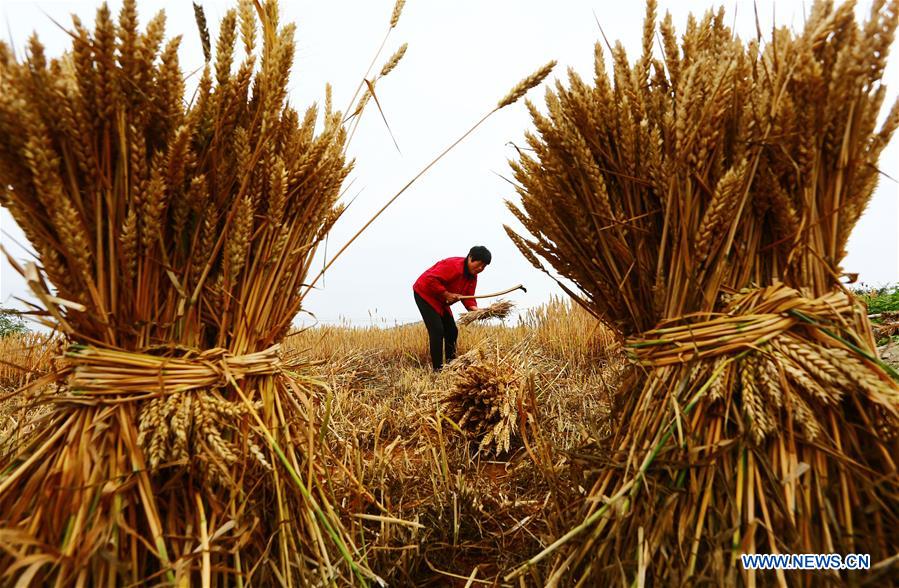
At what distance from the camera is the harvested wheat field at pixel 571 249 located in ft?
2.85

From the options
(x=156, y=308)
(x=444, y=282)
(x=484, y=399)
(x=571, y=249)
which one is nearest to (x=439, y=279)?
(x=444, y=282)

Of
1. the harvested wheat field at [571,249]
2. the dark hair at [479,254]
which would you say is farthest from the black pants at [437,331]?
the harvested wheat field at [571,249]

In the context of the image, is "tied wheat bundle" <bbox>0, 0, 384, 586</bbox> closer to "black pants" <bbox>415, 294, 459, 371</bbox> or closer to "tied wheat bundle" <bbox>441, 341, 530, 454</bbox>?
"tied wheat bundle" <bbox>441, 341, 530, 454</bbox>

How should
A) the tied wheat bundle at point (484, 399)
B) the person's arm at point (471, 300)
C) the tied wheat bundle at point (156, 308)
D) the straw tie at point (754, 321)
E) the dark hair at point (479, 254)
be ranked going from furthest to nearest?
the dark hair at point (479, 254), the person's arm at point (471, 300), the tied wheat bundle at point (484, 399), the straw tie at point (754, 321), the tied wheat bundle at point (156, 308)

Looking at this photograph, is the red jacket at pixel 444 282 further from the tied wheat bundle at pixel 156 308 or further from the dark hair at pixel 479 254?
the tied wheat bundle at pixel 156 308

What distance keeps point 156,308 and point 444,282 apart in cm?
551

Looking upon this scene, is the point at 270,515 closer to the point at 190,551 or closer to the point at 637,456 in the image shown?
the point at 190,551

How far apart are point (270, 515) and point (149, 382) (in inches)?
15.4

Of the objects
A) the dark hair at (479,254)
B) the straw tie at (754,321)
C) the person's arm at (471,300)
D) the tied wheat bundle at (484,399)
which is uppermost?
the dark hair at (479,254)

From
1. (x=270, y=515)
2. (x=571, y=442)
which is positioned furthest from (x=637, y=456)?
(x=571, y=442)

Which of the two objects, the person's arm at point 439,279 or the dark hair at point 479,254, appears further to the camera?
the person's arm at point 439,279

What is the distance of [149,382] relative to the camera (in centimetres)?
93

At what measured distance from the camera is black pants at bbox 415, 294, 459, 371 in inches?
252

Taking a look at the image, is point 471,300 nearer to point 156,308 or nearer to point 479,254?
point 479,254
